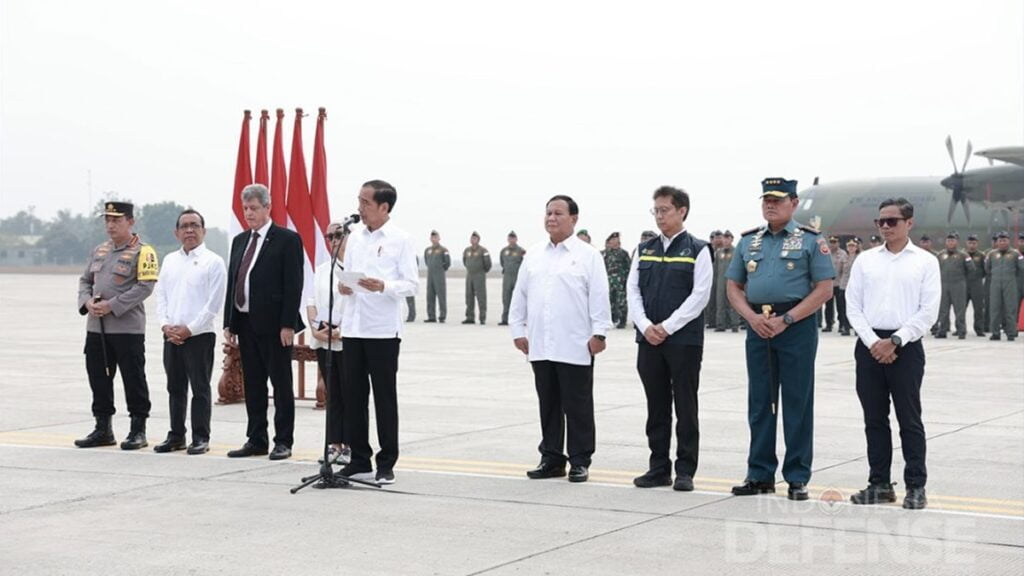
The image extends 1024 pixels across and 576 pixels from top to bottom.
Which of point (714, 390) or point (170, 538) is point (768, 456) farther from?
point (714, 390)

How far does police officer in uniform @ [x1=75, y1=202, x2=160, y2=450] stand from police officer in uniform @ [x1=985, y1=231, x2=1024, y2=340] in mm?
18257

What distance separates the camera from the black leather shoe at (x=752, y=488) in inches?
330

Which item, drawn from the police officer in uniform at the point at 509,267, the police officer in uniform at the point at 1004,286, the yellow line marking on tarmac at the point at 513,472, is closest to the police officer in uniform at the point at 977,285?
the police officer in uniform at the point at 1004,286

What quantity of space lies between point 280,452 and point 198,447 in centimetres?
70

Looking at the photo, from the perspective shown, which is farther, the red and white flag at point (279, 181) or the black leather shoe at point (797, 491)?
the red and white flag at point (279, 181)

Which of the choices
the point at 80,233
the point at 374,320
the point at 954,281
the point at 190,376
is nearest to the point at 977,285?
the point at 954,281

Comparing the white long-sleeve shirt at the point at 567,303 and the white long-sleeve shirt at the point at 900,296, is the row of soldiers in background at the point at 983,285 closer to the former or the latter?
the white long-sleeve shirt at the point at 567,303

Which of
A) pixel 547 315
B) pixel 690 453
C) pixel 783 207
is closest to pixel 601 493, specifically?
pixel 690 453

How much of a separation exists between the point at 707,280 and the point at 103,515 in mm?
3998

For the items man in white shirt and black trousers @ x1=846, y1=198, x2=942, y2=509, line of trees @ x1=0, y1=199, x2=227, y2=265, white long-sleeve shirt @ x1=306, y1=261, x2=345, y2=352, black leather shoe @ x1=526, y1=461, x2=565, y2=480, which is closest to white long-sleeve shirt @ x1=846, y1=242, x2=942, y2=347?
man in white shirt and black trousers @ x1=846, y1=198, x2=942, y2=509

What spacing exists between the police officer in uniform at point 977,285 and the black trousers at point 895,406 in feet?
60.6

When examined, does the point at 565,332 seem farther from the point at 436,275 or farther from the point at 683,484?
the point at 436,275

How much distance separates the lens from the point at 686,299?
8.79m

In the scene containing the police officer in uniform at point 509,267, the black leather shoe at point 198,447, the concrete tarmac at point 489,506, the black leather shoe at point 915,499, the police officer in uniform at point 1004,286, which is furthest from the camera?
the police officer in uniform at point 509,267
